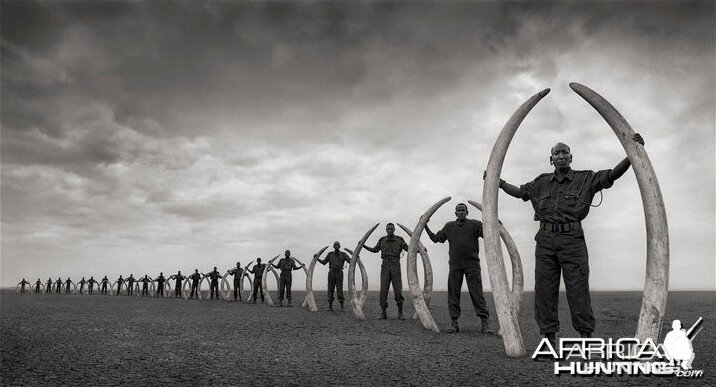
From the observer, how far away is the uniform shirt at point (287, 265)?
1986 centimetres

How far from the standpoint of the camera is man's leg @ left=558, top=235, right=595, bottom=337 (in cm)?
508

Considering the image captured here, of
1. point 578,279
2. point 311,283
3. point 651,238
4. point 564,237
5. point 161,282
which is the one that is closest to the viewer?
point 651,238

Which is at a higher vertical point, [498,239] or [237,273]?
[498,239]

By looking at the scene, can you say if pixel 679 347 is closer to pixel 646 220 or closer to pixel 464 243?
pixel 646 220

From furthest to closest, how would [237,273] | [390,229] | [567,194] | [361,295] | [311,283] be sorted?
[237,273]
[311,283]
[361,295]
[390,229]
[567,194]

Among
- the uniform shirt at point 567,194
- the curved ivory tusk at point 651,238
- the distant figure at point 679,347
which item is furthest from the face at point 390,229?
the distant figure at point 679,347

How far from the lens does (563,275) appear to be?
5258mm

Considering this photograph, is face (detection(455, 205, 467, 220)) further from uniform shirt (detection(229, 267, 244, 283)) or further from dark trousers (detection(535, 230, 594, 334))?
uniform shirt (detection(229, 267, 244, 283))

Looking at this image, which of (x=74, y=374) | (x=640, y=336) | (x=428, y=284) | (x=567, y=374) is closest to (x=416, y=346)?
(x=567, y=374)

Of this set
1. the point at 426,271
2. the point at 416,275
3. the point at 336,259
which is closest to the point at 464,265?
the point at 416,275

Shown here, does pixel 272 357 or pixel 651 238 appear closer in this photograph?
pixel 651 238

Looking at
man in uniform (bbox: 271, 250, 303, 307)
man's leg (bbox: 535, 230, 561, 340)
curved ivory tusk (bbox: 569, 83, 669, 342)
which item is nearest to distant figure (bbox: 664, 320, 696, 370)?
curved ivory tusk (bbox: 569, 83, 669, 342)

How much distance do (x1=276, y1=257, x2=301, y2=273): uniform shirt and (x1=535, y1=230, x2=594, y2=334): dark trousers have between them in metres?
15.3

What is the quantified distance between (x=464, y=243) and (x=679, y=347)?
4.96 m
